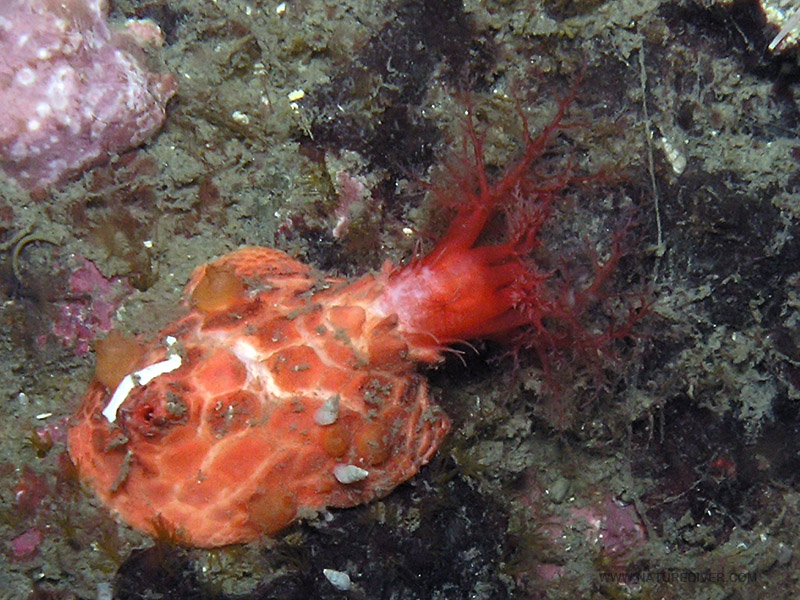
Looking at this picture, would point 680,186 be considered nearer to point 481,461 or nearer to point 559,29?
point 559,29

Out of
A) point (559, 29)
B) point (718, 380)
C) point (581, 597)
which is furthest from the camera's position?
point (581, 597)

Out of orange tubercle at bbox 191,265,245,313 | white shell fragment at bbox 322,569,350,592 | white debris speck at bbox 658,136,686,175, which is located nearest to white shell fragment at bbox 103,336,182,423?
orange tubercle at bbox 191,265,245,313

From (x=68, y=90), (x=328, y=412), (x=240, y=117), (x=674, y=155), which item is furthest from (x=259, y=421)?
(x=674, y=155)

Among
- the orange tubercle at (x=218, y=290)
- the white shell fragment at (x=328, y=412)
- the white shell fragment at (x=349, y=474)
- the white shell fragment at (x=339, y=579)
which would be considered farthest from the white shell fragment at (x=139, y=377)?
the white shell fragment at (x=339, y=579)

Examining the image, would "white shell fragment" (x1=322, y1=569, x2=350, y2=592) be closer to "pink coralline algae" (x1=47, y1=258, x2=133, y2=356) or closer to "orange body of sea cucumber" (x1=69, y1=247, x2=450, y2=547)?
"orange body of sea cucumber" (x1=69, y1=247, x2=450, y2=547)

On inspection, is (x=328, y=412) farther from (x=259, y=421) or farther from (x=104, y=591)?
(x=104, y=591)

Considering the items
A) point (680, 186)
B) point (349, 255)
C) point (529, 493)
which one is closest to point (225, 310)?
point (349, 255)

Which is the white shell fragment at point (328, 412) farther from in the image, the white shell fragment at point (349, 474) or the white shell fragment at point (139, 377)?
the white shell fragment at point (139, 377)
